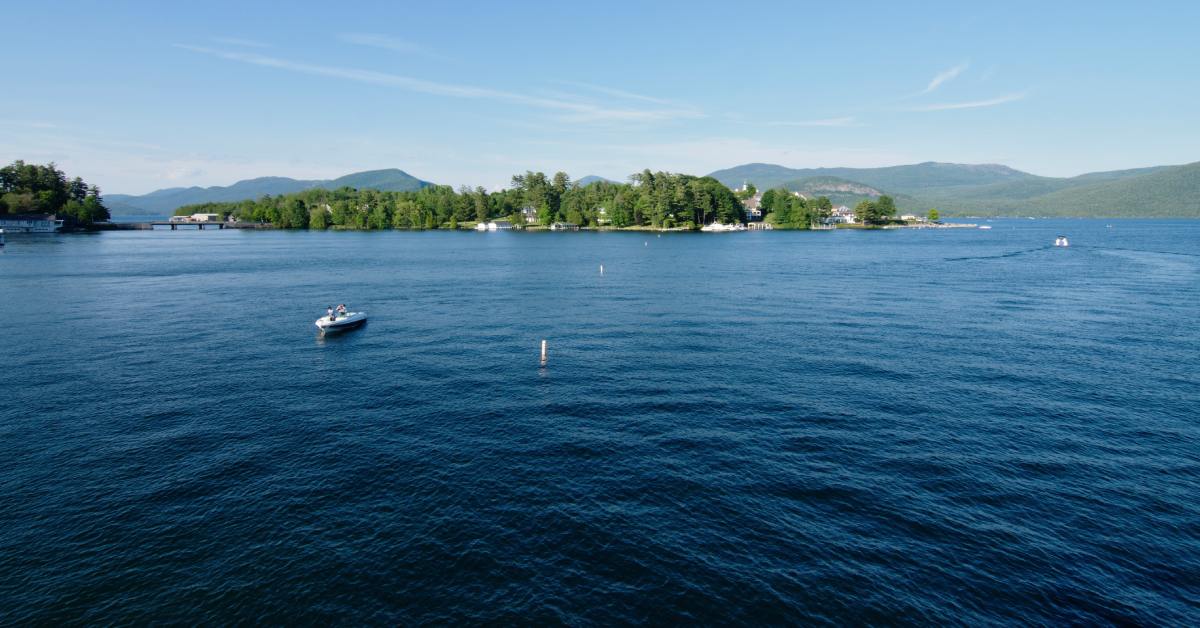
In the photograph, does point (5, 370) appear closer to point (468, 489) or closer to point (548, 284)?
point (468, 489)

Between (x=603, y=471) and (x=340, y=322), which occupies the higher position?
(x=340, y=322)

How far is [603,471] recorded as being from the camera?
35.6 m

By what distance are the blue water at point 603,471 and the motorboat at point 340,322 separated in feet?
8.47

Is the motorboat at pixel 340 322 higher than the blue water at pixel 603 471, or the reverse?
the motorboat at pixel 340 322

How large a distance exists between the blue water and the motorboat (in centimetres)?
258

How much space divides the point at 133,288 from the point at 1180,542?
5492 inches

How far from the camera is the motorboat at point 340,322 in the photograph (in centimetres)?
7131

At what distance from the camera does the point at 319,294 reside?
10394 cm

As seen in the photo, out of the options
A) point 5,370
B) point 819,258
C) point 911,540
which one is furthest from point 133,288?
point 819,258

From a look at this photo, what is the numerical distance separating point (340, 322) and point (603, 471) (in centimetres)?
5034

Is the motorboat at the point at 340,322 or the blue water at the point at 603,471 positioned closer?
the blue water at the point at 603,471

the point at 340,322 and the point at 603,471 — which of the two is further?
the point at 340,322

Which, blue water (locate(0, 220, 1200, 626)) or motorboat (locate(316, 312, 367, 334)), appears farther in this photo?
motorboat (locate(316, 312, 367, 334))

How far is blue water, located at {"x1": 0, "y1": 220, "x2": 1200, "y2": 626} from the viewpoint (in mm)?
25016
